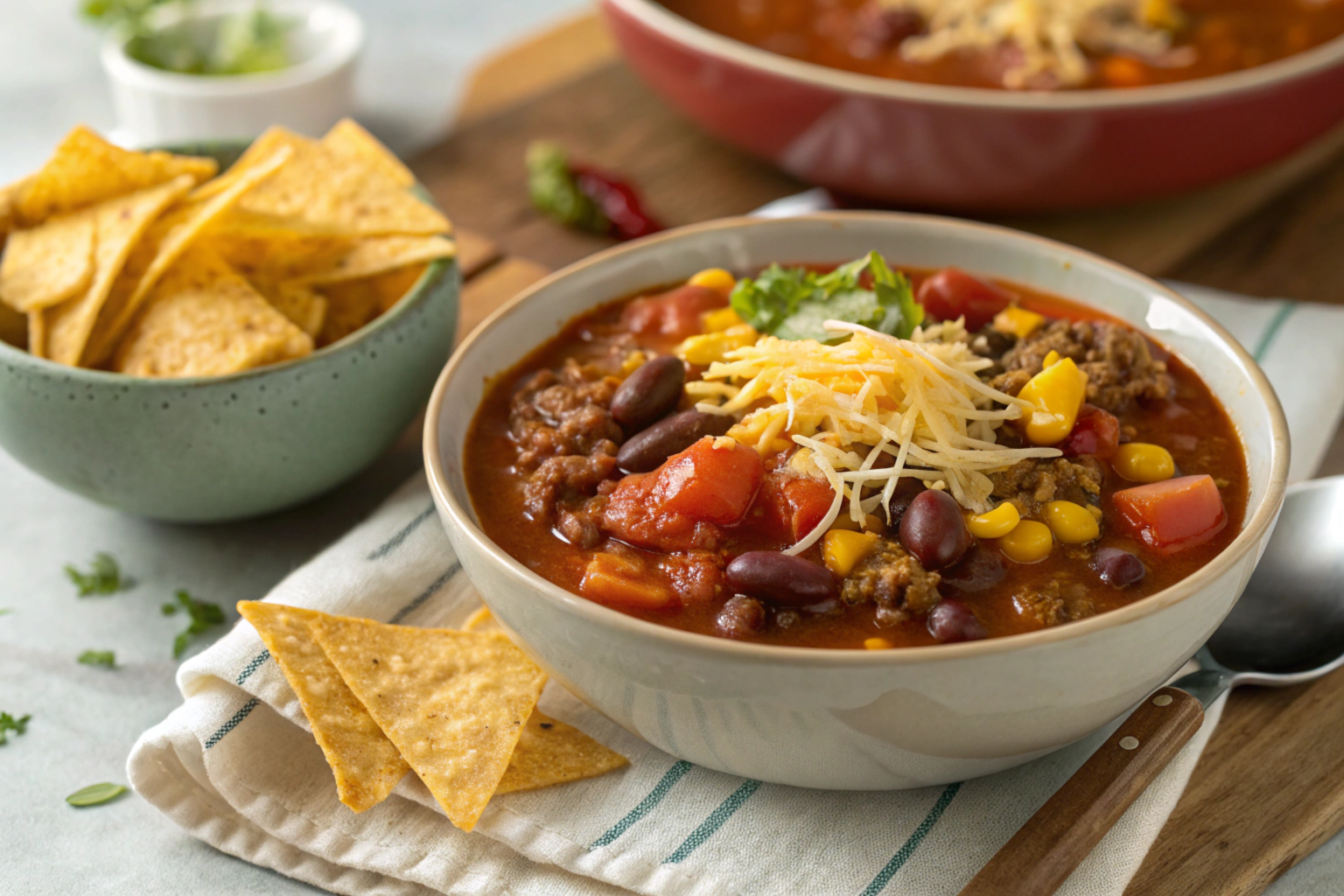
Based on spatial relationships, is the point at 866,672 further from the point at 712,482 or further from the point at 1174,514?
the point at 1174,514

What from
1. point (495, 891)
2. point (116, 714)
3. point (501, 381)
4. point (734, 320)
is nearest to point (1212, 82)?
point (734, 320)

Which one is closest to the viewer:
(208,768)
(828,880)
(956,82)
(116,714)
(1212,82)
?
(828,880)

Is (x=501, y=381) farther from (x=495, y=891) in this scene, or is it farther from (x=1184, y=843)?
(x=1184, y=843)

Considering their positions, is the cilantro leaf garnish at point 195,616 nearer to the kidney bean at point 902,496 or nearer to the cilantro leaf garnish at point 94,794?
the cilantro leaf garnish at point 94,794

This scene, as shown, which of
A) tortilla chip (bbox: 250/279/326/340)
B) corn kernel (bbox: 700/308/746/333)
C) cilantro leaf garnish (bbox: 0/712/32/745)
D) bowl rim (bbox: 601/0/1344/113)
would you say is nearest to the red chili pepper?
bowl rim (bbox: 601/0/1344/113)

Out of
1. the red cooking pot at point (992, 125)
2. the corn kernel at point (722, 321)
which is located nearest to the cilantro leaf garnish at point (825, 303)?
the corn kernel at point (722, 321)

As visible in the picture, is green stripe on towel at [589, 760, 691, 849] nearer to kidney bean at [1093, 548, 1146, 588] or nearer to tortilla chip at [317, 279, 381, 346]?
kidney bean at [1093, 548, 1146, 588]
